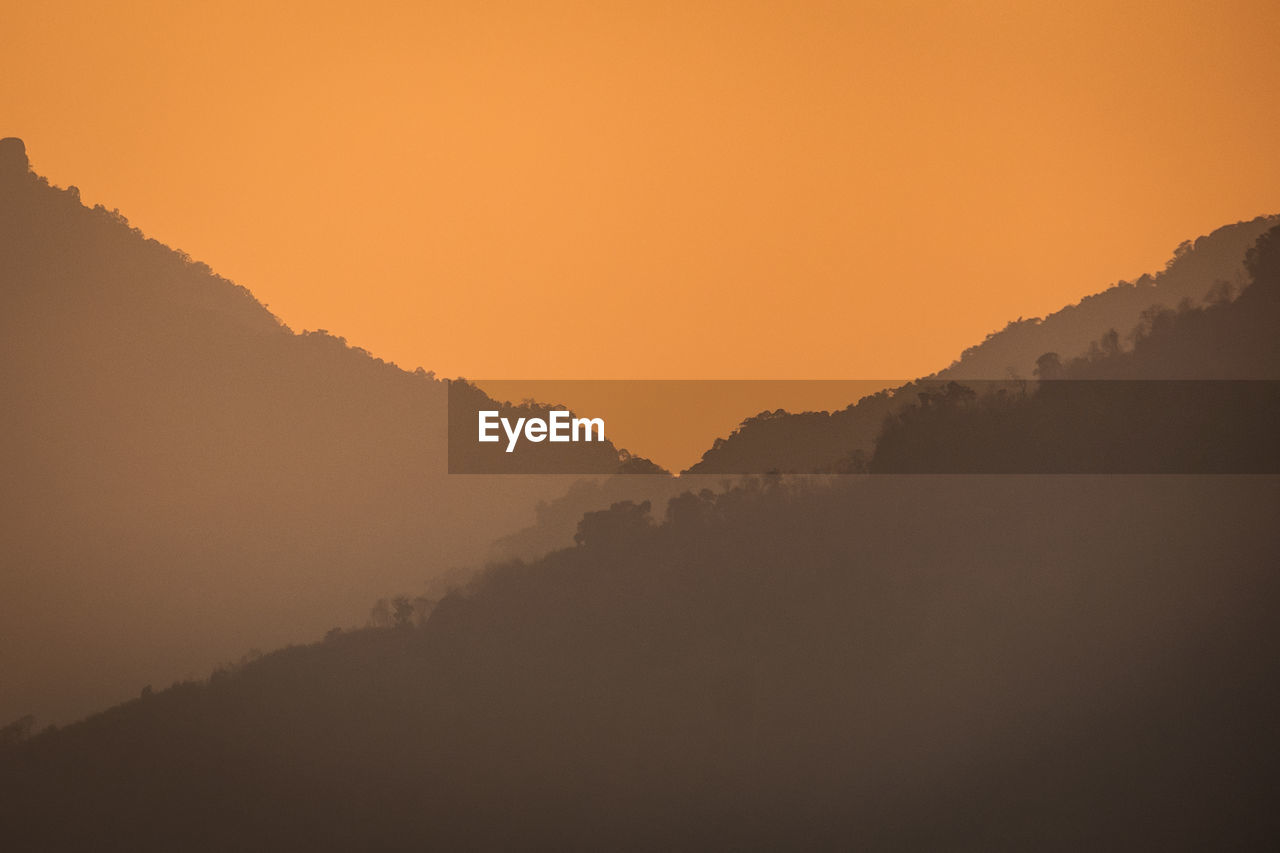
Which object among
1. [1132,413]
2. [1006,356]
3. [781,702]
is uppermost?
[1006,356]

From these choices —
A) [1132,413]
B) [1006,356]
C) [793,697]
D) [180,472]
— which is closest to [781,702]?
[793,697]

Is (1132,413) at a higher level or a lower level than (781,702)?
higher

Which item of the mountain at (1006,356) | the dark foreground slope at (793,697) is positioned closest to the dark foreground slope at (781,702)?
the dark foreground slope at (793,697)

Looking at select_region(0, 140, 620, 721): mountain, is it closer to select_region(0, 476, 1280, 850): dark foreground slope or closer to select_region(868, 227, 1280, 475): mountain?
select_region(0, 476, 1280, 850): dark foreground slope

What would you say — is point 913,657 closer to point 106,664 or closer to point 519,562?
point 519,562

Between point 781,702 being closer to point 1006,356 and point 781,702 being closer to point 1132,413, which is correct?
point 1006,356

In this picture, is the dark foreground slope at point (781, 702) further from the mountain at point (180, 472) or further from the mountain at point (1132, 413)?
the mountain at point (180, 472)

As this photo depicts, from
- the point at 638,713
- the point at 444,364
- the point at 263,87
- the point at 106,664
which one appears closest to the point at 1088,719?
the point at 638,713
